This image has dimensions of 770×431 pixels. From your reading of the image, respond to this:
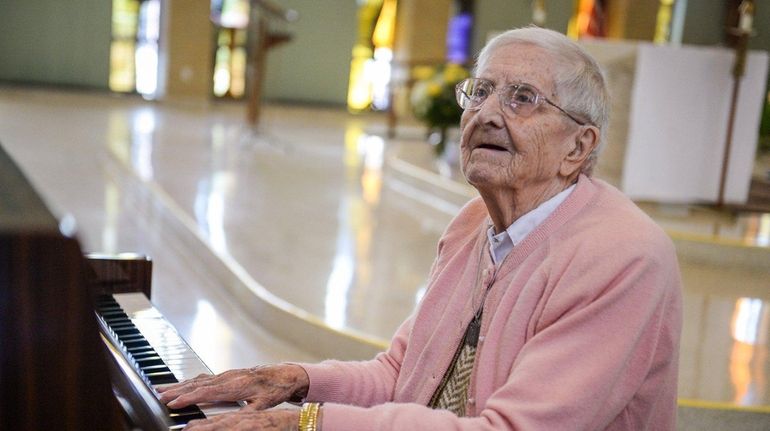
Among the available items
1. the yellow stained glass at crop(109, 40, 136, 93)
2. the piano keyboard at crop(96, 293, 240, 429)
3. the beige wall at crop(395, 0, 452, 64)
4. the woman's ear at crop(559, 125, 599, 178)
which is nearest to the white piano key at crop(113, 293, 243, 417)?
the piano keyboard at crop(96, 293, 240, 429)

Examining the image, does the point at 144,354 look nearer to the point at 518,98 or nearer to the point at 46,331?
the point at 46,331

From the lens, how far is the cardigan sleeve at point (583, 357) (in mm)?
1436

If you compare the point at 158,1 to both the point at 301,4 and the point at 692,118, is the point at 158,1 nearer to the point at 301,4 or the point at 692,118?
the point at 301,4

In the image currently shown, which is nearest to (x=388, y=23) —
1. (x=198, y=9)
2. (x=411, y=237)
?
Result: (x=198, y=9)

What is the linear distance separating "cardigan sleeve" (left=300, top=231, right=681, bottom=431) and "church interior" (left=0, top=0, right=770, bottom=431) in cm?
63

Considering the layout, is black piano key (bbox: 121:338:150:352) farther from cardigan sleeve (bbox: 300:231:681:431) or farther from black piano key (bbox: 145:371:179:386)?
cardigan sleeve (bbox: 300:231:681:431)

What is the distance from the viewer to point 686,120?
584cm

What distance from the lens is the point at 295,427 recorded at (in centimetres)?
147

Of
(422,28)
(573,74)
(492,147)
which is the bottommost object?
(492,147)

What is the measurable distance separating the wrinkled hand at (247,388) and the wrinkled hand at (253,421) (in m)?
0.04

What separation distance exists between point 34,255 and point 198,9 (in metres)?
15.4

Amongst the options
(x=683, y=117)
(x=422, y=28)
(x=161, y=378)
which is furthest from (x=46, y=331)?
(x=422, y=28)

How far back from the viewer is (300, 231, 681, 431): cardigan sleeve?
56.5 inches

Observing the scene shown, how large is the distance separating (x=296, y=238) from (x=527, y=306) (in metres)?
4.17
